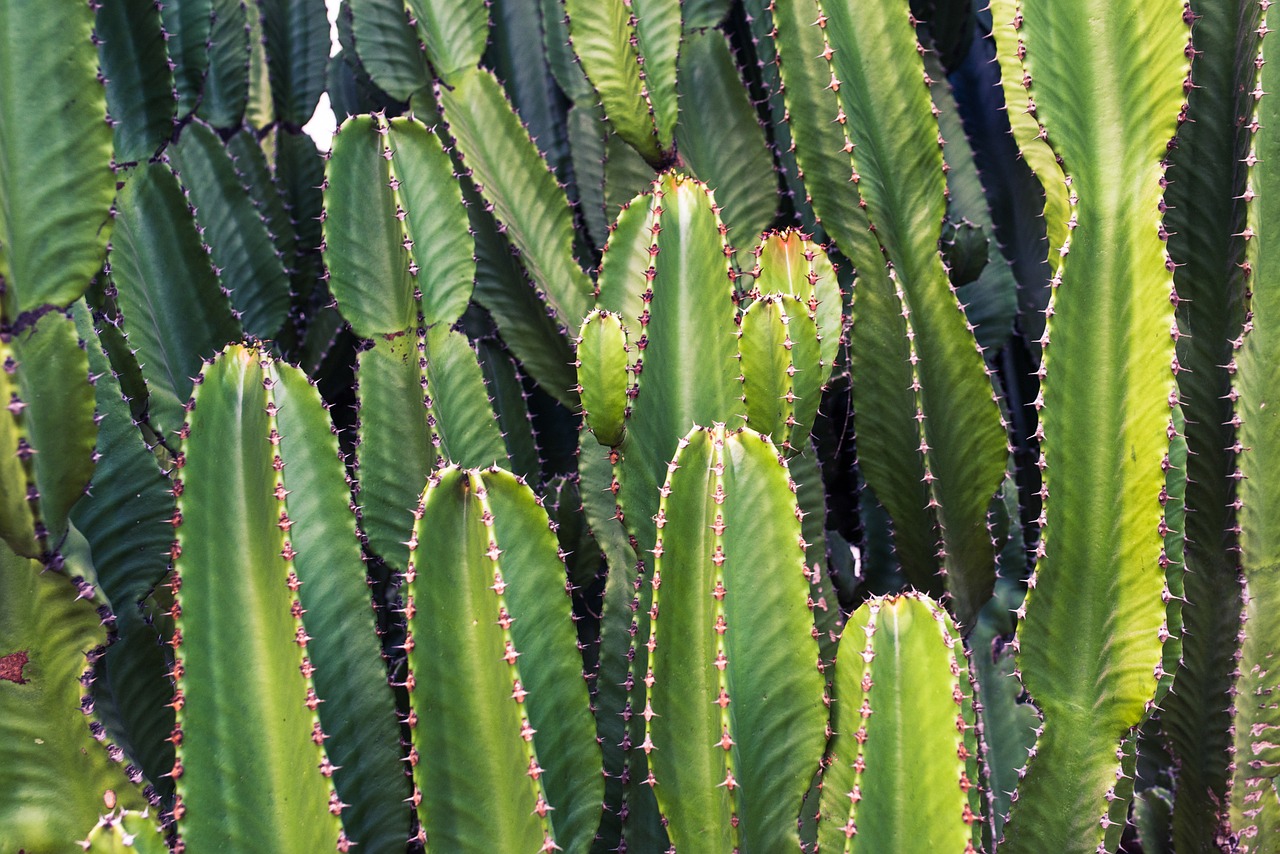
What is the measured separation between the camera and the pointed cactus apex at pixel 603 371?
1.33 metres

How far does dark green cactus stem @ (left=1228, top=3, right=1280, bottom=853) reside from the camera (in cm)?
143

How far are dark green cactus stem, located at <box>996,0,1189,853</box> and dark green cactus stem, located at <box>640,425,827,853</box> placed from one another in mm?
354

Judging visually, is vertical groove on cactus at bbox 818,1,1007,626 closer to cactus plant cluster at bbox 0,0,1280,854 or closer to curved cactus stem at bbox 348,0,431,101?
cactus plant cluster at bbox 0,0,1280,854

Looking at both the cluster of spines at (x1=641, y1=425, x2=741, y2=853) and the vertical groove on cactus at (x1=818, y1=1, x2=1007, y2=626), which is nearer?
the cluster of spines at (x1=641, y1=425, x2=741, y2=853)

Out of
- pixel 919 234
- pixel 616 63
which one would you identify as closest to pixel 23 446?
pixel 616 63

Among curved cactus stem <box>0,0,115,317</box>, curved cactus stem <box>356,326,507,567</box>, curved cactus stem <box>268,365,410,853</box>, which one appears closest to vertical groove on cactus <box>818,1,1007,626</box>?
curved cactus stem <box>356,326,507,567</box>

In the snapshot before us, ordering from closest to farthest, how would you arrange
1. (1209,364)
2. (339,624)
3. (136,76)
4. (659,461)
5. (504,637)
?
(504,637) < (339,624) < (659,461) < (1209,364) < (136,76)

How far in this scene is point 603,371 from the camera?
1341 millimetres

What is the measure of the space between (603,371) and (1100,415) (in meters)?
0.59

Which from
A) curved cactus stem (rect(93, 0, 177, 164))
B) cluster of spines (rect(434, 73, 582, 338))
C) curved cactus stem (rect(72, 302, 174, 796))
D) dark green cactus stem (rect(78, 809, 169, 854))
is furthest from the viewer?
cluster of spines (rect(434, 73, 582, 338))

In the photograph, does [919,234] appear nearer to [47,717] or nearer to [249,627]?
[249,627]

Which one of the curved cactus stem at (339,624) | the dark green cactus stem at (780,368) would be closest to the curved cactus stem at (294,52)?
the curved cactus stem at (339,624)

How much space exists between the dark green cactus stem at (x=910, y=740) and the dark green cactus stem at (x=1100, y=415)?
271mm

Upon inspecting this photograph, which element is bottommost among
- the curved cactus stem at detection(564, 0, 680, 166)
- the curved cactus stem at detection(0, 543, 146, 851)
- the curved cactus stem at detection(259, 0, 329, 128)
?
the curved cactus stem at detection(0, 543, 146, 851)
